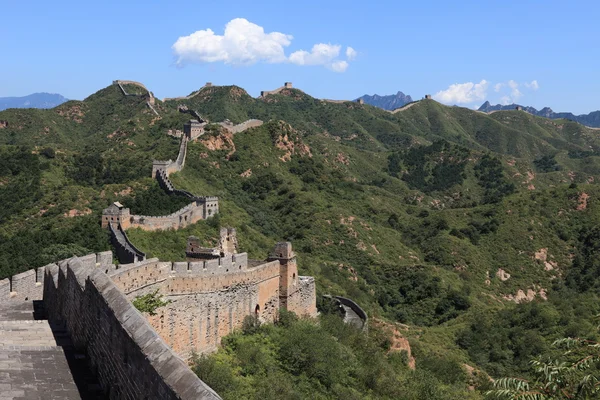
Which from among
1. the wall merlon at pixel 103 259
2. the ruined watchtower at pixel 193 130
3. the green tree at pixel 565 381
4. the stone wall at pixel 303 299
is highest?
the ruined watchtower at pixel 193 130

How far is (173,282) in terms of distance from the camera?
22.8 meters

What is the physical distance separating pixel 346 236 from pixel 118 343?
6131 centimetres

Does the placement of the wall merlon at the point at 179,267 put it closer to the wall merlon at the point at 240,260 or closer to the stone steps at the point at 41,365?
the wall merlon at the point at 240,260

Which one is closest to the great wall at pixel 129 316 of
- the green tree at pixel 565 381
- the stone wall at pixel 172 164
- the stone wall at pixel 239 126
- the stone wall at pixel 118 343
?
the stone wall at pixel 118 343

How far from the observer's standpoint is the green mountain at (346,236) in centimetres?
3016

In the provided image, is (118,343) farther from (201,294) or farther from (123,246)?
(123,246)

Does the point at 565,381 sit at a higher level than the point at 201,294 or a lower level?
higher

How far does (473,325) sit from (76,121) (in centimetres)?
8939

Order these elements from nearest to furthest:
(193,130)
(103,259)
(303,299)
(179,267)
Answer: (103,259) → (179,267) → (303,299) → (193,130)

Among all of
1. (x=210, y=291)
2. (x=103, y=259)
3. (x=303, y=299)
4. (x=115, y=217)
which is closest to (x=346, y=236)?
(x=115, y=217)

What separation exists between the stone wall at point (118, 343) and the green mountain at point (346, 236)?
35.8ft

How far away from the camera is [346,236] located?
6925 centimetres

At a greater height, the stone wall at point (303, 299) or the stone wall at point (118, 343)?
the stone wall at point (118, 343)

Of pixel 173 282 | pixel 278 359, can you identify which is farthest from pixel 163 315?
pixel 278 359
